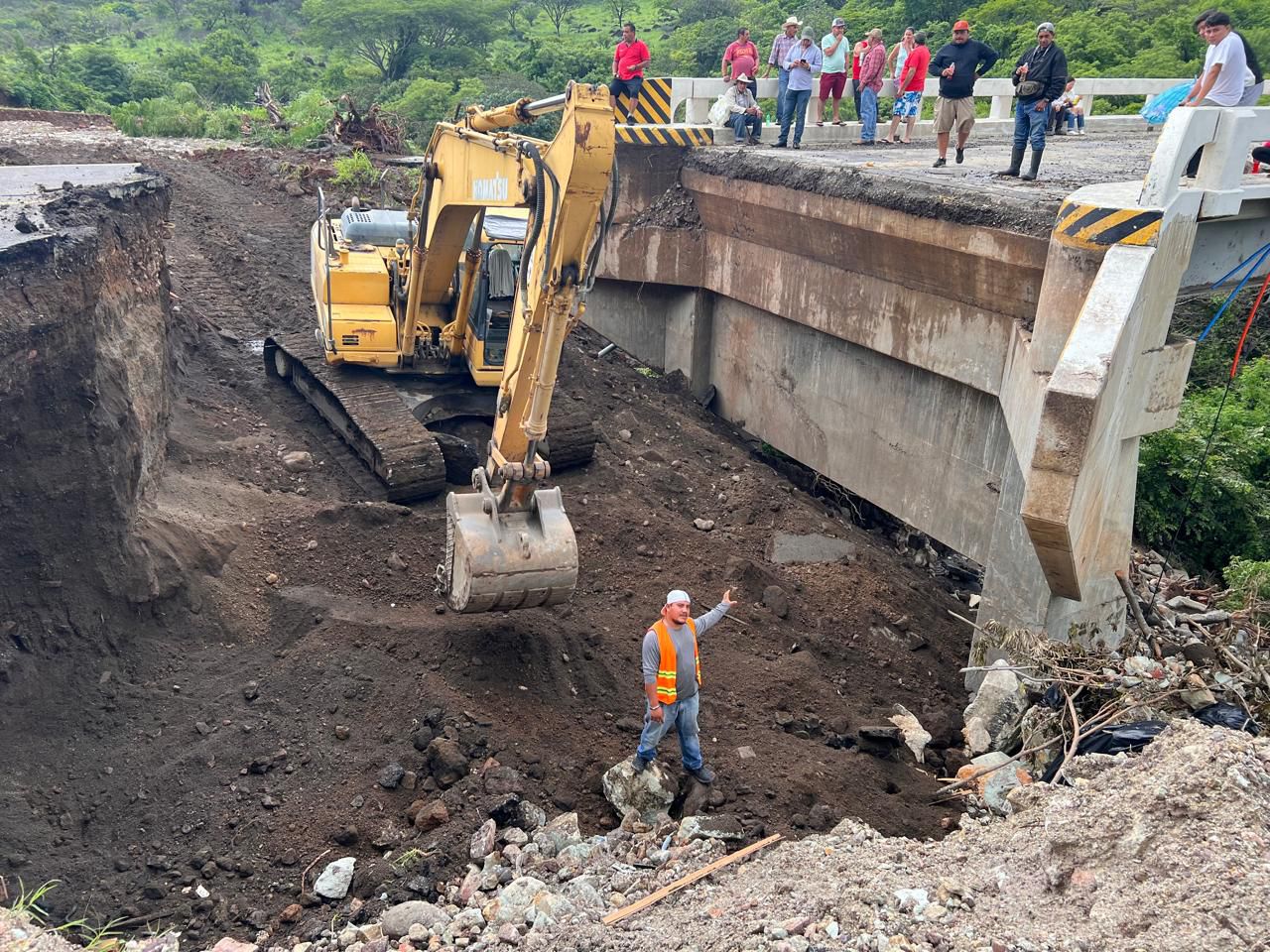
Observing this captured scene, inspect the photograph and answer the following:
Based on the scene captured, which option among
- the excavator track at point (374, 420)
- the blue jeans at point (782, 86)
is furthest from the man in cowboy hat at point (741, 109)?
the excavator track at point (374, 420)

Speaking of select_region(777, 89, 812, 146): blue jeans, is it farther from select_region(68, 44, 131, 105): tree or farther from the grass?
select_region(68, 44, 131, 105): tree

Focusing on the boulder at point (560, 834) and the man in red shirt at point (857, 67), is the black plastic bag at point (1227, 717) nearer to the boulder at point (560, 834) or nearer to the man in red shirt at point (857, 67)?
the boulder at point (560, 834)

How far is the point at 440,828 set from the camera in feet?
20.3

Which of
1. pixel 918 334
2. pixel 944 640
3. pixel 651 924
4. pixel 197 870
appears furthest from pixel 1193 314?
pixel 197 870

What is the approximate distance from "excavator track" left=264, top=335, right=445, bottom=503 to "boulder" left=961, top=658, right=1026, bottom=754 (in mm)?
5289

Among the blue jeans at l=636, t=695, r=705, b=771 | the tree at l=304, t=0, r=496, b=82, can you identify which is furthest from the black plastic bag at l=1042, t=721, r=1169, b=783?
the tree at l=304, t=0, r=496, b=82

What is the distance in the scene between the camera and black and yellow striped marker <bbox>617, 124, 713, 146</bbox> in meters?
13.7

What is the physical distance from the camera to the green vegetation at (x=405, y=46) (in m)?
24.1

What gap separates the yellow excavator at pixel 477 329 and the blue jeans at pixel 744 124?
169 inches

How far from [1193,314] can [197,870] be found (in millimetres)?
11396

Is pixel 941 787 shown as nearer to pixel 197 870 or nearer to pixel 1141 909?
pixel 1141 909

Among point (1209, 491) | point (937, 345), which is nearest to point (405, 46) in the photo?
point (937, 345)

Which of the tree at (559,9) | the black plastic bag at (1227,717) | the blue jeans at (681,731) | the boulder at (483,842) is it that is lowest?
the boulder at (483,842)

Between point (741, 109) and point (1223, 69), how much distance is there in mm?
6863
